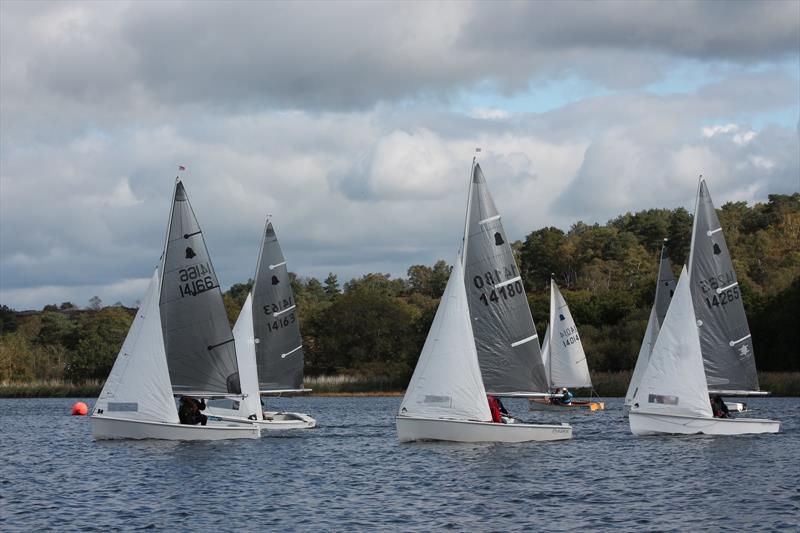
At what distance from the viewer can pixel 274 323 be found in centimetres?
5238

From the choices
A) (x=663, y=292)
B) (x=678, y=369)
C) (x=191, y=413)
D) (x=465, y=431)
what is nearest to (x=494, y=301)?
(x=465, y=431)

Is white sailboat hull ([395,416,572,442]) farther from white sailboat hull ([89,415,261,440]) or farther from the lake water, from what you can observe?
white sailboat hull ([89,415,261,440])

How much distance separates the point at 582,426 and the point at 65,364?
274ft

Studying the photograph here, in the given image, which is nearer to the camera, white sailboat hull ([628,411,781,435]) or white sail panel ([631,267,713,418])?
white sail panel ([631,267,713,418])

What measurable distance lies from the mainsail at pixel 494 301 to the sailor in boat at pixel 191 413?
9.77 meters

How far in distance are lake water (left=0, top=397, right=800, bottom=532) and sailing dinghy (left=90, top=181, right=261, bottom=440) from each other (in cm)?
74

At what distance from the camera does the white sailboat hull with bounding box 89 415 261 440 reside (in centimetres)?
3931

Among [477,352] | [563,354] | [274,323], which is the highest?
[274,323]

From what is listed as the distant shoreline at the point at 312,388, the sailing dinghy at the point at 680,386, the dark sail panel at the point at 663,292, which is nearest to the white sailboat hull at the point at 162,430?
the sailing dinghy at the point at 680,386

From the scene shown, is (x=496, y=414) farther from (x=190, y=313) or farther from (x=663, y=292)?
(x=663, y=292)

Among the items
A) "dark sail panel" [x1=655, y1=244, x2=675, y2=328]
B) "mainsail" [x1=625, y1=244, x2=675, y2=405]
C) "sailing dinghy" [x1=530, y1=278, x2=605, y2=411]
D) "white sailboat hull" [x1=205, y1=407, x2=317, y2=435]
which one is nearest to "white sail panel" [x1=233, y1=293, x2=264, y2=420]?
"white sailboat hull" [x1=205, y1=407, x2=317, y2=435]

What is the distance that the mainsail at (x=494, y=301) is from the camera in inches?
1591

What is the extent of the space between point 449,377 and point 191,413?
9.26 meters

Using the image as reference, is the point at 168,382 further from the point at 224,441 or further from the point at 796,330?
the point at 796,330
